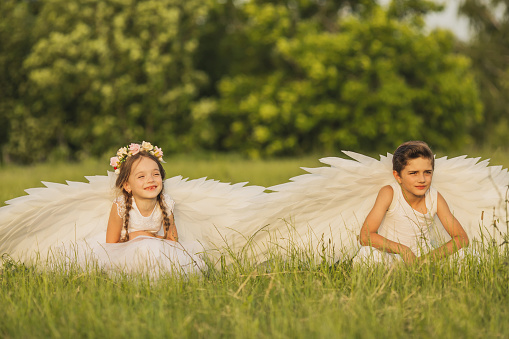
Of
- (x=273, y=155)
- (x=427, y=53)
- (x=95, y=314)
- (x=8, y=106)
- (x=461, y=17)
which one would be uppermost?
(x=461, y=17)

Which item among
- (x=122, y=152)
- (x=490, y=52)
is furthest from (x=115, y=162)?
(x=490, y=52)

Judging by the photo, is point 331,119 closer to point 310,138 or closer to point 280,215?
point 310,138

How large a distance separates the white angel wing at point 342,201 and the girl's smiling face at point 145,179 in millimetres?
802

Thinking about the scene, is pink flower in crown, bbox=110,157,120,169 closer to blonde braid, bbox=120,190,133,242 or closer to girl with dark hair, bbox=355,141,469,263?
blonde braid, bbox=120,190,133,242

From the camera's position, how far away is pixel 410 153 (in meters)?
4.25

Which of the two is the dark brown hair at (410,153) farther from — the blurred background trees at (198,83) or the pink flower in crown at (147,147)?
the blurred background trees at (198,83)

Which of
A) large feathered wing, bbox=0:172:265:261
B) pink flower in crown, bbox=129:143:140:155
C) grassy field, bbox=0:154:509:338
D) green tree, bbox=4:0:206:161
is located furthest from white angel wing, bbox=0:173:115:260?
green tree, bbox=4:0:206:161

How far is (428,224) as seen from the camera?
4438 millimetres

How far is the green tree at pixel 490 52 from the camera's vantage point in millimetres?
26922

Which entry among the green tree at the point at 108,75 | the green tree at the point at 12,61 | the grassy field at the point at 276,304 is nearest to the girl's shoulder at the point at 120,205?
the grassy field at the point at 276,304

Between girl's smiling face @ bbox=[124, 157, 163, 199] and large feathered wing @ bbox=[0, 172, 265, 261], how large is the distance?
282mm

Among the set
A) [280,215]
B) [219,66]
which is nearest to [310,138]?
[219,66]

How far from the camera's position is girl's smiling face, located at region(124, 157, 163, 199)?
4.60 metres

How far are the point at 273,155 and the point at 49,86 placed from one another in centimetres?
1041
